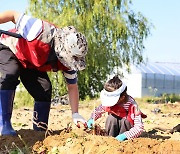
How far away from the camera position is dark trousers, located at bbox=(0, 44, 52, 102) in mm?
4082

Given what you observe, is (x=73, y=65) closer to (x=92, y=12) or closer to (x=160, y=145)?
(x=160, y=145)

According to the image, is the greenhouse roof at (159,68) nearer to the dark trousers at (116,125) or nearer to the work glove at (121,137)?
the dark trousers at (116,125)

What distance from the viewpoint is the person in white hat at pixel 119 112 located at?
4.14 metres

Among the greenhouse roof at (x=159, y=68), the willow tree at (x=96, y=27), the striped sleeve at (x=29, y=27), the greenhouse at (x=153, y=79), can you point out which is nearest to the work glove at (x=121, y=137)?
the striped sleeve at (x=29, y=27)

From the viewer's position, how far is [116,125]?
4430 millimetres

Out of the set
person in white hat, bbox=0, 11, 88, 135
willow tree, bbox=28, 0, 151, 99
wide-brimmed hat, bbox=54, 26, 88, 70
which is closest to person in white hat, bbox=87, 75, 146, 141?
person in white hat, bbox=0, 11, 88, 135

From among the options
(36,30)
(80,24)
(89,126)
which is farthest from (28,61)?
(80,24)

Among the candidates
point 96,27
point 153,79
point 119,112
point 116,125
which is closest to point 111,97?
point 119,112

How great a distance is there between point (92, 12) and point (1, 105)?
15096mm

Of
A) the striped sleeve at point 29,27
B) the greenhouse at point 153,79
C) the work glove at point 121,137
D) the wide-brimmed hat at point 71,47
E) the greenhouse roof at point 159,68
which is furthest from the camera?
the greenhouse roof at point 159,68

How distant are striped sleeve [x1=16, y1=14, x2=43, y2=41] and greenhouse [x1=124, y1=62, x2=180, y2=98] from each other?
25.2 meters

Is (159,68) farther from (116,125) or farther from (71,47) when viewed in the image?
(71,47)

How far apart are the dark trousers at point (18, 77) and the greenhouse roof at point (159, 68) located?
26.8 m

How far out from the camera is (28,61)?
4.12 metres
